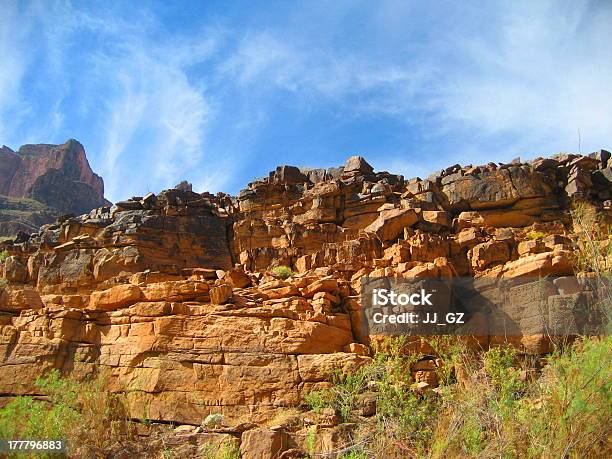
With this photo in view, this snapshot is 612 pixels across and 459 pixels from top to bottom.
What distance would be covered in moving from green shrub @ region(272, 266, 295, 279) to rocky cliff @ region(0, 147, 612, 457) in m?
0.46

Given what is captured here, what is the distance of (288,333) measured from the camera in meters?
14.2

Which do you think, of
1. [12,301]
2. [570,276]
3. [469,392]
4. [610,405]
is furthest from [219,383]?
[570,276]

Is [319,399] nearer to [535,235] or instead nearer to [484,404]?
[484,404]

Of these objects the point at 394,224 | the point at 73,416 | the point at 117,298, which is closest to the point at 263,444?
the point at 73,416

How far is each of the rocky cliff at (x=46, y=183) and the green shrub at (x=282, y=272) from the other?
39.0 m

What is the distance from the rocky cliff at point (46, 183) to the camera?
192 ft

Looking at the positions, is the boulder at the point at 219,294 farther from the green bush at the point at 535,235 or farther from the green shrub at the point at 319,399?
the green bush at the point at 535,235

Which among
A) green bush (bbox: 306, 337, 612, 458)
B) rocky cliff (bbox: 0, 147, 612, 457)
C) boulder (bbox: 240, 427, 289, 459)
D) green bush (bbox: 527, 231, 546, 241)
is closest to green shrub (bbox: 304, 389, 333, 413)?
green bush (bbox: 306, 337, 612, 458)

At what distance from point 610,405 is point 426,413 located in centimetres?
366

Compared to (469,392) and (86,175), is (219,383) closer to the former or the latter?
(469,392)

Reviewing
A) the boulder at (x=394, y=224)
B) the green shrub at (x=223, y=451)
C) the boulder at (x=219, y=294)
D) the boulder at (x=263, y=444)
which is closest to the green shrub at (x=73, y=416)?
the green shrub at (x=223, y=451)

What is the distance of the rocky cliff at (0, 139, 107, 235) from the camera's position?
58572 millimetres

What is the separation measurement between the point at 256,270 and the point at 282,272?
215 cm

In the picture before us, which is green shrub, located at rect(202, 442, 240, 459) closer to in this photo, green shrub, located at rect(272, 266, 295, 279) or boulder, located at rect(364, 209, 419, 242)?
green shrub, located at rect(272, 266, 295, 279)
